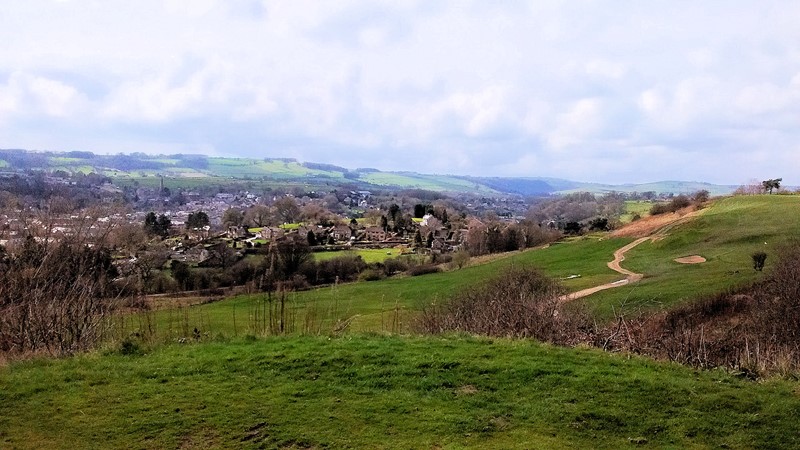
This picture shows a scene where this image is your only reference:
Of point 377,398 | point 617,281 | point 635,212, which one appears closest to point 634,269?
point 617,281

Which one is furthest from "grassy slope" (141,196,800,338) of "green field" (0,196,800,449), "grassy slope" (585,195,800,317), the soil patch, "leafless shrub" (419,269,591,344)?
"green field" (0,196,800,449)

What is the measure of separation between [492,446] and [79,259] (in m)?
13.7

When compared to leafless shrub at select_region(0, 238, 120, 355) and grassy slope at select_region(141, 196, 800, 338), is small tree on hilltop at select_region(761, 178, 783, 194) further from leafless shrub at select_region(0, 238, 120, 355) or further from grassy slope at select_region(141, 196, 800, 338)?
leafless shrub at select_region(0, 238, 120, 355)

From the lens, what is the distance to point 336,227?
90.1 metres

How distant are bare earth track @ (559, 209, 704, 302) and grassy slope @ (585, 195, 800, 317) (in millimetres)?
766

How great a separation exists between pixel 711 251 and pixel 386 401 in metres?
32.6

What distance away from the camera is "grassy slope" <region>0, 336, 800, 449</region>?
7578 mm

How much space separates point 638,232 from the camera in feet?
157

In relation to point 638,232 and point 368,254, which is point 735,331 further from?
point 368,254

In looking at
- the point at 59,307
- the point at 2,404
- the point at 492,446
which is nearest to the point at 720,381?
the point at 492,446

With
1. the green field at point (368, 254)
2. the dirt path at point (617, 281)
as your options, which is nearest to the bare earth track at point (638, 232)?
the dirt path at point (617, 281)

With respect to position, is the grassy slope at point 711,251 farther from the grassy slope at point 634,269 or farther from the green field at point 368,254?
the green field at point 368,254

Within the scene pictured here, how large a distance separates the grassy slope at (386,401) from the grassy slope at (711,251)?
571 inches

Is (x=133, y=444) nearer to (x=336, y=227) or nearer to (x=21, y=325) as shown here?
(x=21, y=325)
